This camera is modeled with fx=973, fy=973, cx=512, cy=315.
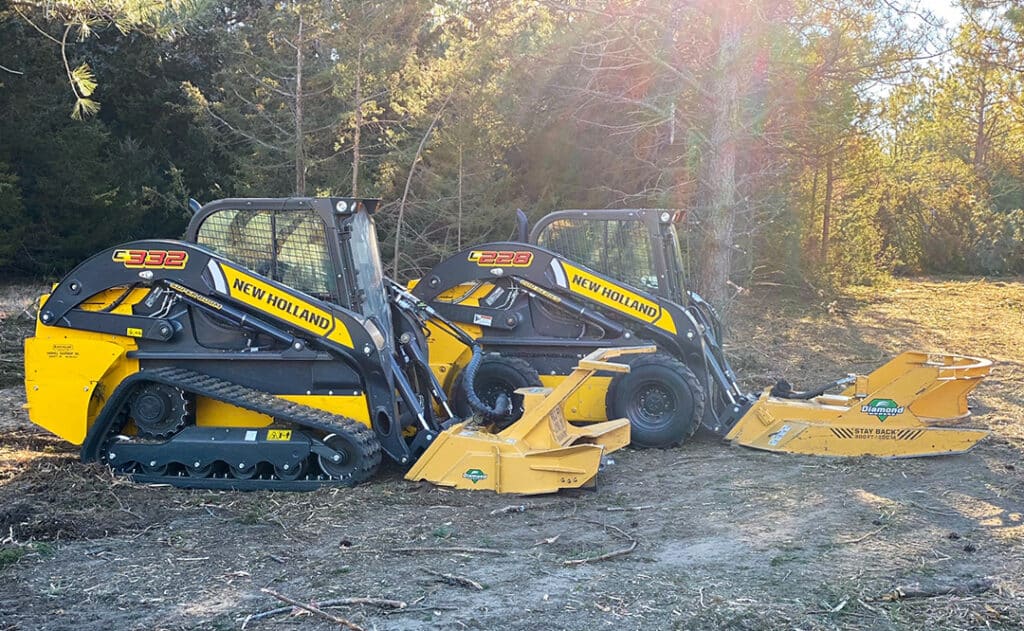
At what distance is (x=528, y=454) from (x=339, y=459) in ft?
4.08

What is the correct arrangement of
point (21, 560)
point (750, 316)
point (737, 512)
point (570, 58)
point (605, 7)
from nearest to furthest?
point (21, 560) → point (737, 512) → point (605, 7) → point (570, 58) → point (750, 316)

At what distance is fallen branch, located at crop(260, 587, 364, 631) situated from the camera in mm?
4137

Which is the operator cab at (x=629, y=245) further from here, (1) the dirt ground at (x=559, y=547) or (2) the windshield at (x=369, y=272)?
(2) the windshield at (x=369, y=272)

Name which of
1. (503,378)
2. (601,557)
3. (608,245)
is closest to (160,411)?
(503,378)

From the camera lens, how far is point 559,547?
527 centimetres

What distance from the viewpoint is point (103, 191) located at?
776 inches

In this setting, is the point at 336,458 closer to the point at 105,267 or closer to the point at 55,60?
the point at 105,267

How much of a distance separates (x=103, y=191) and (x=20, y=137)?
179 cm

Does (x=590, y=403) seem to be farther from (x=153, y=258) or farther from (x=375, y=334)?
(x=153, y=258)

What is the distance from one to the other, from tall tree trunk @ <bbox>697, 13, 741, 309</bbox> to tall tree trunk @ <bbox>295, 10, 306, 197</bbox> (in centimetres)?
629

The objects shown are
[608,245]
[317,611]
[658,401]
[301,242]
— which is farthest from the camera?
[608,245]

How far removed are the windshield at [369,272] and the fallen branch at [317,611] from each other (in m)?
2.75

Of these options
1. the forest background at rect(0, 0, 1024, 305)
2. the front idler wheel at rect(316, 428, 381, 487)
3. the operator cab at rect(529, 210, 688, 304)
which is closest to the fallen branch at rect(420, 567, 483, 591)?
the front idler wheel at rect(316, 428, 381, 487)

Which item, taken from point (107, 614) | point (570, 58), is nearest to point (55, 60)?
point (570, 58)
